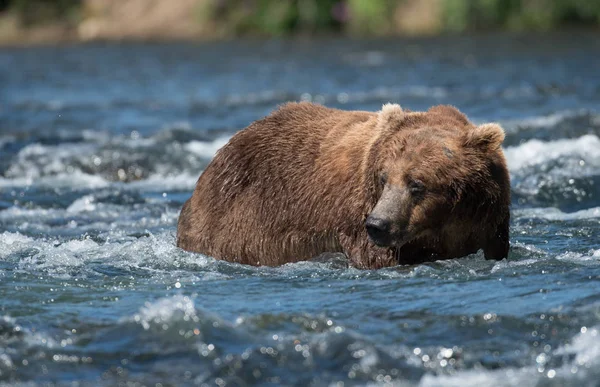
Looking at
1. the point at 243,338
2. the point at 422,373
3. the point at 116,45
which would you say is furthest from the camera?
the point at 116,45

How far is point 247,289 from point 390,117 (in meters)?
1.27

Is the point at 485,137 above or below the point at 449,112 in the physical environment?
below

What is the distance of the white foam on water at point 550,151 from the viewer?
10.4m

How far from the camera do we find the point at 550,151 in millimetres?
10805

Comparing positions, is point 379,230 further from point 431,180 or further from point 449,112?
point 449,112

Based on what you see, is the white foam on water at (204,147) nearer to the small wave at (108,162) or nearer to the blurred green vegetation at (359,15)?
the small wave at (108,162)

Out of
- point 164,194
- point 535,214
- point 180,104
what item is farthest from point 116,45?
point 535,214

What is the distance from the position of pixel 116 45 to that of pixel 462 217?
28.3 meters

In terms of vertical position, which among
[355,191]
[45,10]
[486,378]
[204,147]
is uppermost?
[45,10]

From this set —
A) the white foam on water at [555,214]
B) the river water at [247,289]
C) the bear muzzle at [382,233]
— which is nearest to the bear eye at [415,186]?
the bear muzzle at [382,233]

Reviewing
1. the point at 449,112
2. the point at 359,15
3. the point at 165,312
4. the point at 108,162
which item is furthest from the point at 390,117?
the point at 359,15

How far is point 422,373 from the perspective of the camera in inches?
184

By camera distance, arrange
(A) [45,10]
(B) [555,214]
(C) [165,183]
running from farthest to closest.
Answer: (A) [45,10]
(C) [165,183]
(B) [555,214]

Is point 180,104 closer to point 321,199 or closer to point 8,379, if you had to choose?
point 321,199
